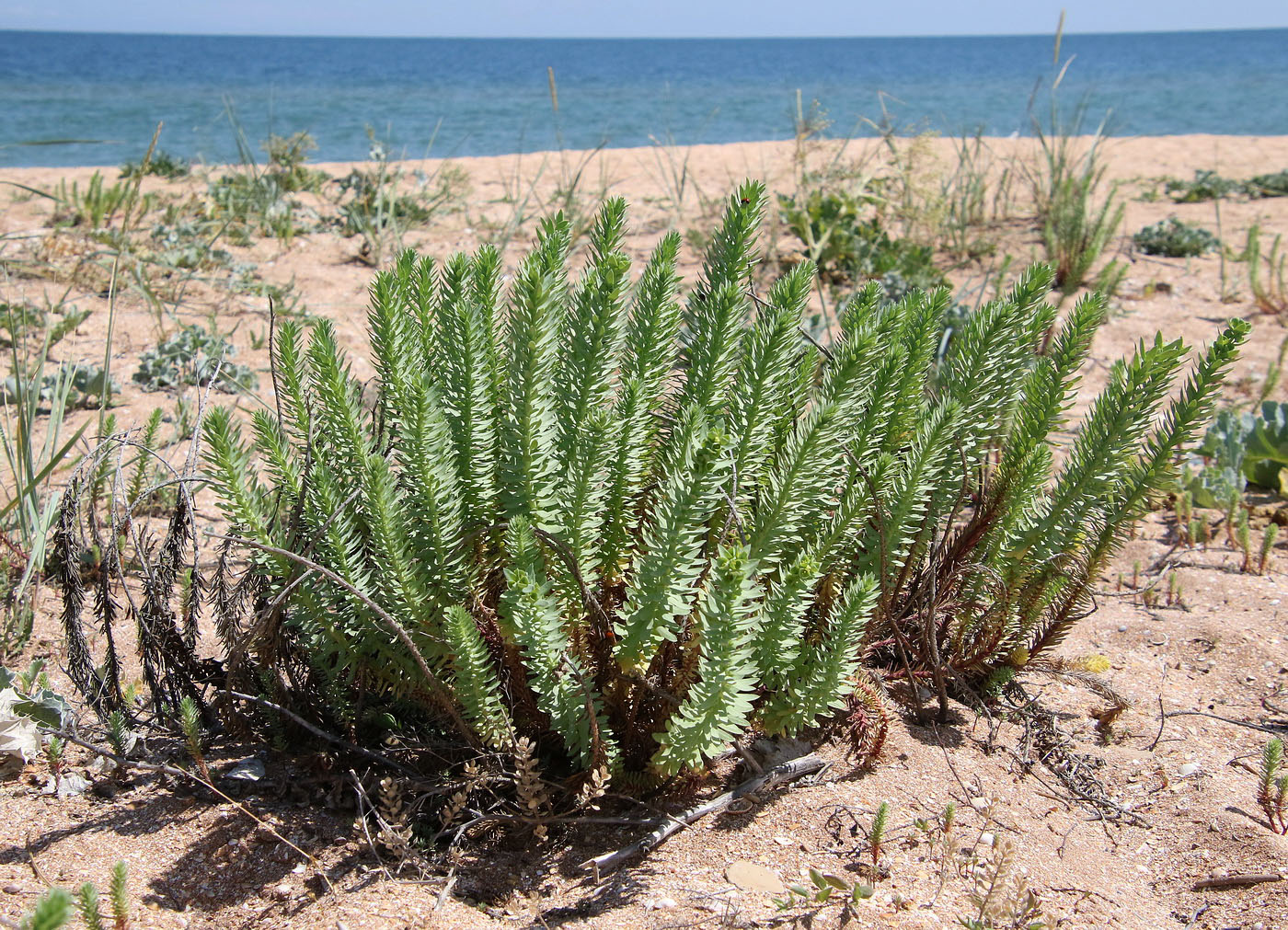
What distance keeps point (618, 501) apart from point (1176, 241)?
237 inches

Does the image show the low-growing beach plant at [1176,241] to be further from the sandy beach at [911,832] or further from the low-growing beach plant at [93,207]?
the low-growing beach plant at [93,207]

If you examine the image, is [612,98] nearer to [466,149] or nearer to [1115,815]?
[466,149]

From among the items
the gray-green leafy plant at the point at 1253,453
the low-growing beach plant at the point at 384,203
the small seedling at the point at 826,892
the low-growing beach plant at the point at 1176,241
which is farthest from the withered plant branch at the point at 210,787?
the low-growing beach plant at the point at 1176,241

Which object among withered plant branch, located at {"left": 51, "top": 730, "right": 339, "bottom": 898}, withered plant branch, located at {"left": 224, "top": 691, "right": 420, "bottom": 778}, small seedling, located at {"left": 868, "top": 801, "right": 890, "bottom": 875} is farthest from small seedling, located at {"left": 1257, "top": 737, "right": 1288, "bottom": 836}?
withered plant branch, located at {"left": 51, "top": 730, "right": 339, "bottom": 898}

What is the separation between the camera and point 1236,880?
1.67 m

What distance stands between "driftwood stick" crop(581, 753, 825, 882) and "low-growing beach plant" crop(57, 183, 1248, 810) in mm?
97

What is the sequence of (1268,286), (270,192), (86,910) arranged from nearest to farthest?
(86,910) < (1268,286) < (270,192)

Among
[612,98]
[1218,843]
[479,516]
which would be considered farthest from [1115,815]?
[612,98]

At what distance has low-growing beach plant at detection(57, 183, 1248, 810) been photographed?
5.20 ft

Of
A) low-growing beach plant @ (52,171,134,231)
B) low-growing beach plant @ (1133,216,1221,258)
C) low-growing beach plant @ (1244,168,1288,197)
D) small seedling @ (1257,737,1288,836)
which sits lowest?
small seedling @ (1257,737,1288,836)

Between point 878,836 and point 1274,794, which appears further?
point 1274,794

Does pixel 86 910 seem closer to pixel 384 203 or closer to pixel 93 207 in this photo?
pixel 93 207

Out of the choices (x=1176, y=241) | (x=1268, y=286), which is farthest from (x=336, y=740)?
(x=1176, y=241)

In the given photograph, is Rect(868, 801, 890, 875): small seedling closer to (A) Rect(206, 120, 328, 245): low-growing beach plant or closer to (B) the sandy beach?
(B) the sandy beach
